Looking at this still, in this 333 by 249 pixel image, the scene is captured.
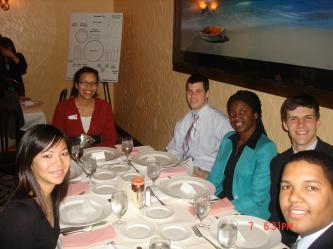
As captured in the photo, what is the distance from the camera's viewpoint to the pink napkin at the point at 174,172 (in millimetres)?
2164

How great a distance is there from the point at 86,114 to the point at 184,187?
1.62 meters

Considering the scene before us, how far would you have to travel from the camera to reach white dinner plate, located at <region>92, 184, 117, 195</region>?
190 centimetres

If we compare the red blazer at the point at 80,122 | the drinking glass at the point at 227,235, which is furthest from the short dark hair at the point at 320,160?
the red blazer at the point at 80,122

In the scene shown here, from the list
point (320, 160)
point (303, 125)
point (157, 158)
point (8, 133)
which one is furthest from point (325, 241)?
point (8, 133)

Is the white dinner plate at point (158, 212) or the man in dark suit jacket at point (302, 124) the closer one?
the white dinner plate at point (158, 212)

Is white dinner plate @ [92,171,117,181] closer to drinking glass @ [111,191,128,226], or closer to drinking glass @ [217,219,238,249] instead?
drinking glass @ [111,191,128,226]

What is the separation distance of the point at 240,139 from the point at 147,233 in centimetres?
115

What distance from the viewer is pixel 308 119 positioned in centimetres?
192

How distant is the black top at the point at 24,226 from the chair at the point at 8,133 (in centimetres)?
187

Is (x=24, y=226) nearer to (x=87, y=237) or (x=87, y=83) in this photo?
(x=87, y=237)

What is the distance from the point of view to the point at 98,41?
558cm

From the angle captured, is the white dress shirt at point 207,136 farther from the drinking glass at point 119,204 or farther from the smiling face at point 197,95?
the drinking glass at point 119,204

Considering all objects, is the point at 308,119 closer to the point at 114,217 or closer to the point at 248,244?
the point at 248,244

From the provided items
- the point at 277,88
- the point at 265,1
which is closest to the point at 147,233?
the point at 277,88
